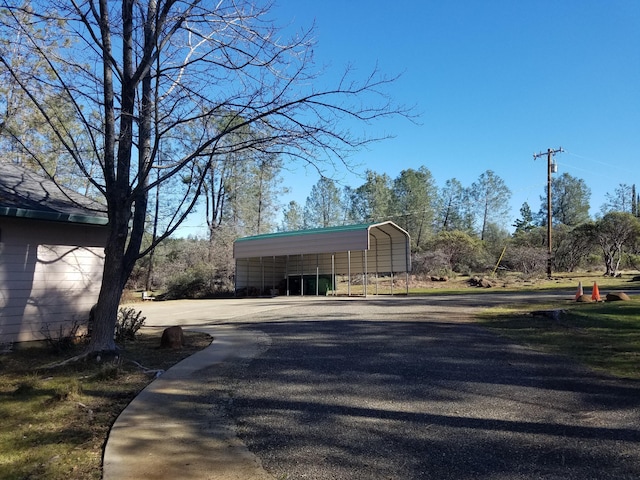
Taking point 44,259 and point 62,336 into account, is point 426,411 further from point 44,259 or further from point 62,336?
point 44,259

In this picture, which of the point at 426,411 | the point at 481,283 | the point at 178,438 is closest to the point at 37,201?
the point at 178,438

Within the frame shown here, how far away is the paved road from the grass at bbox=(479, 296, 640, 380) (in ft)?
1.70

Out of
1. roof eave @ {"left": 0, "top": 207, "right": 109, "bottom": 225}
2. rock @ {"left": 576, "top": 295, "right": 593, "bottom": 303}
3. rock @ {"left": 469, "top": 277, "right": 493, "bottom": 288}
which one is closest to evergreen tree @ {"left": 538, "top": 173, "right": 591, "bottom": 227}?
rock @ {"left": 469, "top": 277, "right": 493, "bottom": 288}

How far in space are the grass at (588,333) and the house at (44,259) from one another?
28.2ft

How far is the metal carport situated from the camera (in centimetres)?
2622

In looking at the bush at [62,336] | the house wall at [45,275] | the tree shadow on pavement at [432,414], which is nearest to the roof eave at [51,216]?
the house wall at [45,275]

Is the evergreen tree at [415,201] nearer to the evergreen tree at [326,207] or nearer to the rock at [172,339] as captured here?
the evergreen tree at [326,207]

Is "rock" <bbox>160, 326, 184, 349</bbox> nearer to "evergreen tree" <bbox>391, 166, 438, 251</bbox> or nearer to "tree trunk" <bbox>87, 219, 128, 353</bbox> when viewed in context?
"tree trunk" <bbox>87, 219, 128, 353</bbox>

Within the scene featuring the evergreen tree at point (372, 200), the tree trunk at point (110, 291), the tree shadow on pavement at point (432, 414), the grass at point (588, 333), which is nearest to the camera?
the tree shadow on pavement at point (432, 414)

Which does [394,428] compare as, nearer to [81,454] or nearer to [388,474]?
[388,474]

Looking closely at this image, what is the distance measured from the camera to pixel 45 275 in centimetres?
903

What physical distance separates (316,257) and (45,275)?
2324 centimetres

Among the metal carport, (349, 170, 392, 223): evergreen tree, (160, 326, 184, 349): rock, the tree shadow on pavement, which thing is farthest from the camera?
(349, 170, 392, 223): evergreen tree

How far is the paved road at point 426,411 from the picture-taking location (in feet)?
12.0
